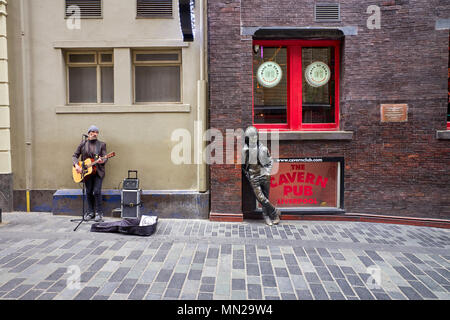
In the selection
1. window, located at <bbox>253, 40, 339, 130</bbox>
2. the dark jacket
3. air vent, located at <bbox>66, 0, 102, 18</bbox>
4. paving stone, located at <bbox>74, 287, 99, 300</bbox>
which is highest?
air vent, located at <bbox>66, 0, 102, 18</bbox>

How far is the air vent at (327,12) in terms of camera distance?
24.9 ft

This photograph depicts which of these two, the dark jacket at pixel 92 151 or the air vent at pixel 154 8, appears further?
the air vent at pixel 154 8

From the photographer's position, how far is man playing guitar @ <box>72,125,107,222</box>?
7.46 m

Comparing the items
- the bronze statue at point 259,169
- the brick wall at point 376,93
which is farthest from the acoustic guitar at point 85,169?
the bronze statue at point 259,169

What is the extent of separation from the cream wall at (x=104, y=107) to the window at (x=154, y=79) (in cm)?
26

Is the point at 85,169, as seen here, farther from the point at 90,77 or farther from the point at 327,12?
the point at 327,12

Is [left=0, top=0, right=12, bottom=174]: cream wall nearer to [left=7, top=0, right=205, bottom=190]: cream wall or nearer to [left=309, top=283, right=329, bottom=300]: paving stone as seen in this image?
[left=7, top=0, right=205, bottom=190]: cream wall

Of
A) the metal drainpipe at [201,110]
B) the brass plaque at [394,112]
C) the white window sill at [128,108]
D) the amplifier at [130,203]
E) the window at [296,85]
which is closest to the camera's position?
the amplifier at [130,203]

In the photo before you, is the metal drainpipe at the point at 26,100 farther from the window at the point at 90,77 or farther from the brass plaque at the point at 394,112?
the brass plaque at the point at 394,112

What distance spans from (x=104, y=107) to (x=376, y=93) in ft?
21.7

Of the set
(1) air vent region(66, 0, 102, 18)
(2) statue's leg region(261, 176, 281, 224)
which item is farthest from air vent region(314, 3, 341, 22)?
(1) air vent region(66, 0, 102, 18)

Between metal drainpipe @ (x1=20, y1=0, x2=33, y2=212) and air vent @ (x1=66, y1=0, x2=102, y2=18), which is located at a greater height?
air vent @ (x1=66, y1=0, x2=102, y2=18)

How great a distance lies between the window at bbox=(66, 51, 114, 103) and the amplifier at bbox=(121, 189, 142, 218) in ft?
8.44

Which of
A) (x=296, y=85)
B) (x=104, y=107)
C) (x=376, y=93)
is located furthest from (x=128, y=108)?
(x=376, y=93)
